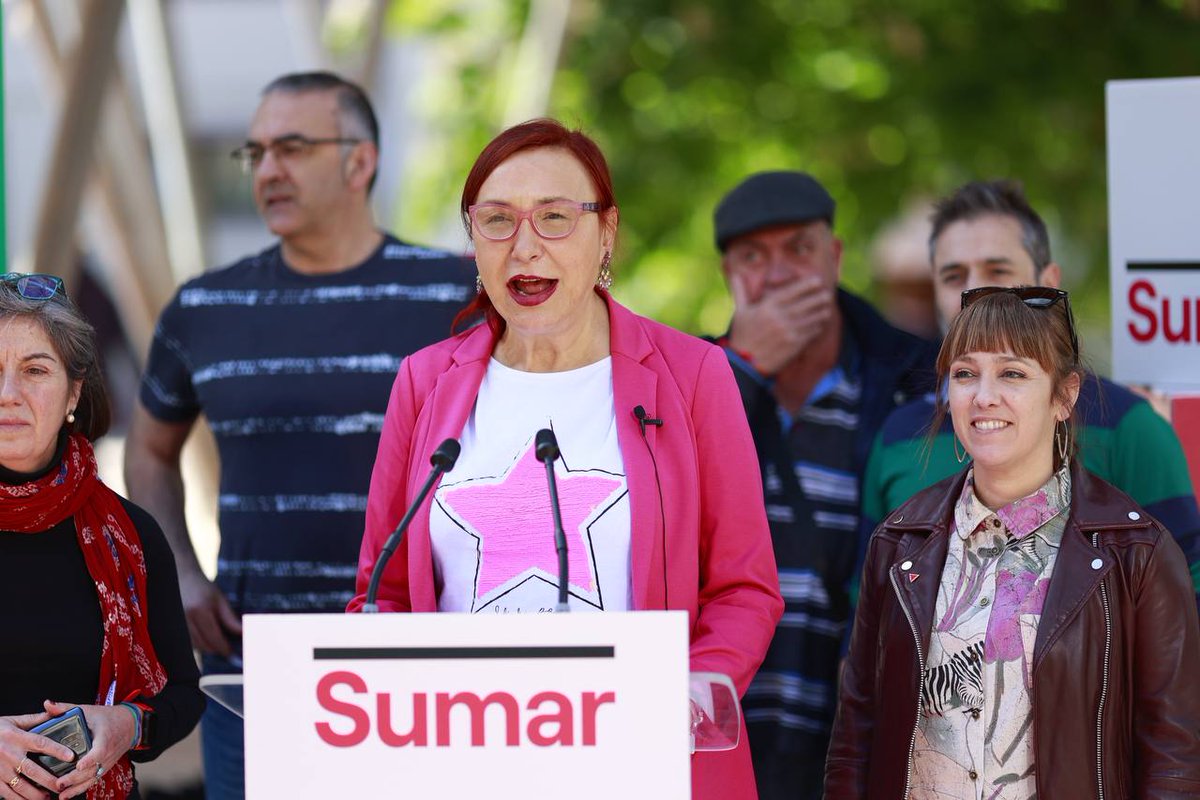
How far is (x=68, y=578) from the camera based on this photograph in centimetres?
315

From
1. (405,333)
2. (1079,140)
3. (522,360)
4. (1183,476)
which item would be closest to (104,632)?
(522,360)

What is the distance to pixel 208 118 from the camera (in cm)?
2523

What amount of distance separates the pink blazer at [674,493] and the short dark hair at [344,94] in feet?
4.88

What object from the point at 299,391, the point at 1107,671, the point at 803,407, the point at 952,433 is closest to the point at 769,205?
the point at 803,407

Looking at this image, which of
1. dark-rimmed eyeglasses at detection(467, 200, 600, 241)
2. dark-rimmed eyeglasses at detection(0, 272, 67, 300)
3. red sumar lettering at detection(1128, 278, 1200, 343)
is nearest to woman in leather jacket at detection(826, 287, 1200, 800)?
dark-rimmed eyeglasses at detection(467, 200, 600, 241)

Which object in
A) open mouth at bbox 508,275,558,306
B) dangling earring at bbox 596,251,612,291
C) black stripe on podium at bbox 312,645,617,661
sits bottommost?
black stripe on podium at bbox 312,645,617,661

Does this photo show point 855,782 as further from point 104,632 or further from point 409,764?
point 104,632

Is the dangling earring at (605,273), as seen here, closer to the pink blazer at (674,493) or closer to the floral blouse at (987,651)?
the pink blazer at (674,493)

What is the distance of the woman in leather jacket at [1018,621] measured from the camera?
9.61 feet

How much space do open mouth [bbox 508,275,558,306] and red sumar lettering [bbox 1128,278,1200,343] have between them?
2.06 meters

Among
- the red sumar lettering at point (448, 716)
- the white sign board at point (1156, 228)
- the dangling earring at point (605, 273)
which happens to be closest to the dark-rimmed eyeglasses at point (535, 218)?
the dangling earring at point (605, 273)

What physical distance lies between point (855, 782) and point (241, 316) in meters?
2.04

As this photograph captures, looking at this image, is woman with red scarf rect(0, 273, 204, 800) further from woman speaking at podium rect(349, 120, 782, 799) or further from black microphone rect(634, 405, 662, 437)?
black microphone rect(634, 405, 662, 437)

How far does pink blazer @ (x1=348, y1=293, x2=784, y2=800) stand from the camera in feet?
9.64
